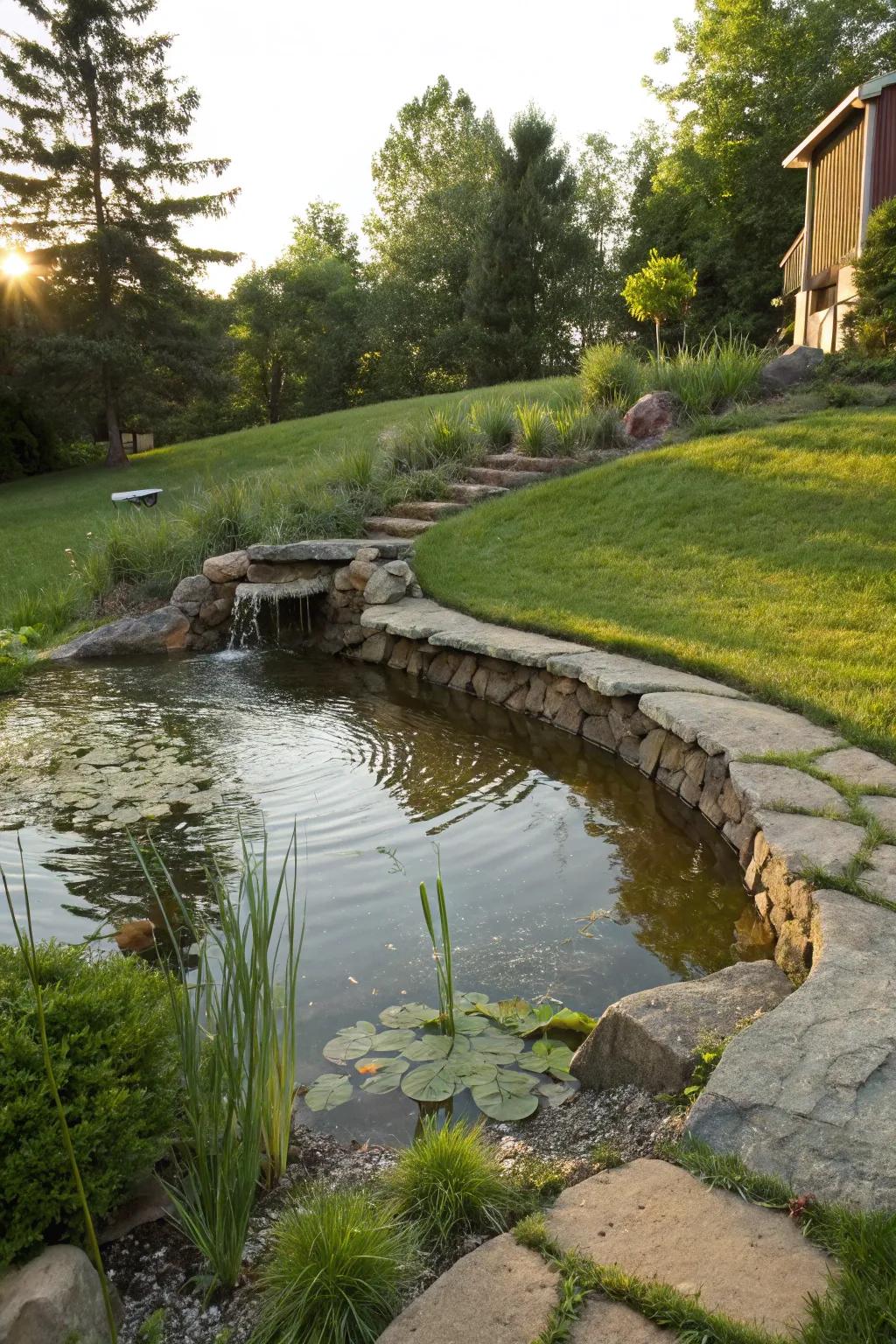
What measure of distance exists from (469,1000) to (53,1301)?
152 cm

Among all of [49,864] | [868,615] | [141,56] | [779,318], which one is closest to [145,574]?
[49,864]

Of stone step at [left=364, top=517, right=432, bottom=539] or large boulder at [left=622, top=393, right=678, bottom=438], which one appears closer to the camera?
stone step at [left=364, top=517, right=432, bottom=539]

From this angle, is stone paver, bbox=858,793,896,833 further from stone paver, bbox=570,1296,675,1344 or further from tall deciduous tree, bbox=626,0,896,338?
tall deciduous tree, bbox=626,0,896,338

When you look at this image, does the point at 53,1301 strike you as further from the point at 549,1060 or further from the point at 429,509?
the point at 429,509

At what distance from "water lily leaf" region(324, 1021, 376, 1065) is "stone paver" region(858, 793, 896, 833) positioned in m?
1.89

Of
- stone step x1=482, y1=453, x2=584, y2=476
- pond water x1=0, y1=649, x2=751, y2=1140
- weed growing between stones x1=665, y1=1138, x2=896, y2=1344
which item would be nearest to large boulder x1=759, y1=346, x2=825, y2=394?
stone step x1=482, y1=453, x2=584, y2=476

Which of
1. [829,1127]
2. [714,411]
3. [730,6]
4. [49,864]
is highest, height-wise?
[730,6]

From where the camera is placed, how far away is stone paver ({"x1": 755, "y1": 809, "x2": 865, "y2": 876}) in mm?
3092

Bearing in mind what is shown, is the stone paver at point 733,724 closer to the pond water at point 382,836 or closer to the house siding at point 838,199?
the pond water at point 382,836

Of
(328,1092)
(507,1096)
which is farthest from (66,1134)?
(507,1096)

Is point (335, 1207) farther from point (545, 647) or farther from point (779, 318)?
point (779, 318)

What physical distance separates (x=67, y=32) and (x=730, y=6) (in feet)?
59.8

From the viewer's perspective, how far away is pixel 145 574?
980 centimetres

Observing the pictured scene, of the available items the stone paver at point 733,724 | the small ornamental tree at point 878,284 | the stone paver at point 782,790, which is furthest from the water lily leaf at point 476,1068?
the small ornamental tree at point 878,284
